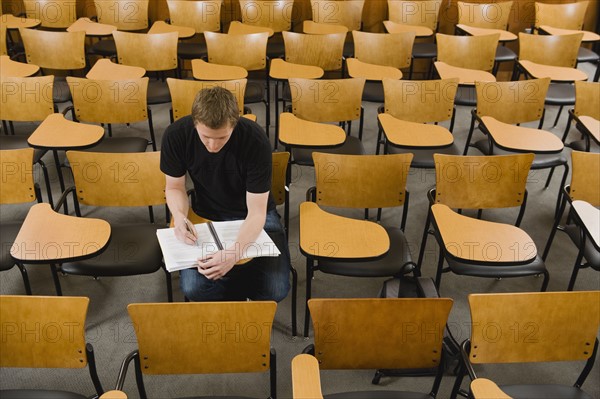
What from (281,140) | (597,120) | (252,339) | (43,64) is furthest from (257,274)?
(43,64)

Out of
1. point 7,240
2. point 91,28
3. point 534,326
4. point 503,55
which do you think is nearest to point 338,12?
point 503,55

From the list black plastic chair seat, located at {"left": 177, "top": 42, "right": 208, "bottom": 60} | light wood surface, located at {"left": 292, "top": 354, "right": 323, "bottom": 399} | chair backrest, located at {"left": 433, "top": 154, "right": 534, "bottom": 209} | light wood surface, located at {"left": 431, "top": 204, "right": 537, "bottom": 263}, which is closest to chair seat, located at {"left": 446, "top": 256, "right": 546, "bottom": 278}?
light wood surface, located at {"left": 431, "top": 204, "right": 537, "bottom": 263}

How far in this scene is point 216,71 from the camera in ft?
14.0

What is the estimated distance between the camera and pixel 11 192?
292 cm

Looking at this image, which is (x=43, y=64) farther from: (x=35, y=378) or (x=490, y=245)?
(x=490, y=245)

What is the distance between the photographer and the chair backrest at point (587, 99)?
3.97 metres

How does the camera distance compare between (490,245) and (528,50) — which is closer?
(490,245)

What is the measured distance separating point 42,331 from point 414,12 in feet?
15.6

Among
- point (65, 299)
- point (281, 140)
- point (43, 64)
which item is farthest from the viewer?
point (43, 64)

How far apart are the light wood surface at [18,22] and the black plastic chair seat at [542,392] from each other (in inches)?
199

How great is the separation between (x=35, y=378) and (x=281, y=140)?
1.82 meters

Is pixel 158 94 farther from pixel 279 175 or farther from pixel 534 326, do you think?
pixel 534 326

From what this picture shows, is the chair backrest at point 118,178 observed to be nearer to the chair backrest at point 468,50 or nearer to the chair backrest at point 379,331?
the chair backrest at point 379,331

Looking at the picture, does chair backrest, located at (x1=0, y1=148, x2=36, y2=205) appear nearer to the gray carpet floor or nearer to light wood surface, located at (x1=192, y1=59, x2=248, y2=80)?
the gray carpet floor
